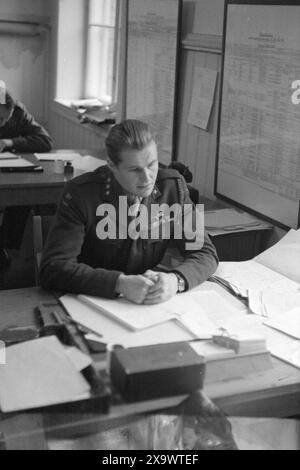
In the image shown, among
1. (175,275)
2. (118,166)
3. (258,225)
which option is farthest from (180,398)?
(258,225)

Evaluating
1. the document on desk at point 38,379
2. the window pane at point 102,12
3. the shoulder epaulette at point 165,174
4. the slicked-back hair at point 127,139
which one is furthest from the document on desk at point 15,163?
the document on desk at point 38,379

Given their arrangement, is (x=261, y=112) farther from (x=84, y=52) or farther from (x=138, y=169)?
(x=84, y=52)

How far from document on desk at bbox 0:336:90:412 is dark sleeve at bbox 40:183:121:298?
0.39 m

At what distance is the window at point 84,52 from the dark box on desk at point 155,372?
4.04 m

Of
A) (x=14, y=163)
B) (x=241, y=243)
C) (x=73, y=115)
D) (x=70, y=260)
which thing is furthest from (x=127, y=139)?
(x=73, y=115)

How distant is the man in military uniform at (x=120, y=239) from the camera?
180cm

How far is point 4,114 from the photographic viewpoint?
4.04m

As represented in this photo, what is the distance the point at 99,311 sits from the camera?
1693mm

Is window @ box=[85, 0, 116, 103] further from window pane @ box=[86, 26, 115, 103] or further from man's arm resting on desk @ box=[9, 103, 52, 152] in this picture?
man's arm resting on desk @ box=[9, 103, 52, 152]

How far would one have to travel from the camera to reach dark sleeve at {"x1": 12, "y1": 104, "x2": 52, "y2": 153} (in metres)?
3.93

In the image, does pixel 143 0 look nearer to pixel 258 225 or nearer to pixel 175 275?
pixel 258 225

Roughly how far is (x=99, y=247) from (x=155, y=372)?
2.78 feet

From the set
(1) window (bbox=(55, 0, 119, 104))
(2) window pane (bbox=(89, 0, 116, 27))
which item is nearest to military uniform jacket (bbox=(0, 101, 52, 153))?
(1) window (bbox=(55, 0, 119, 104))

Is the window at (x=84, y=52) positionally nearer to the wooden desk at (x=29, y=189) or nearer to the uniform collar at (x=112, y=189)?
the wooden desk at (x=29, y=189)
